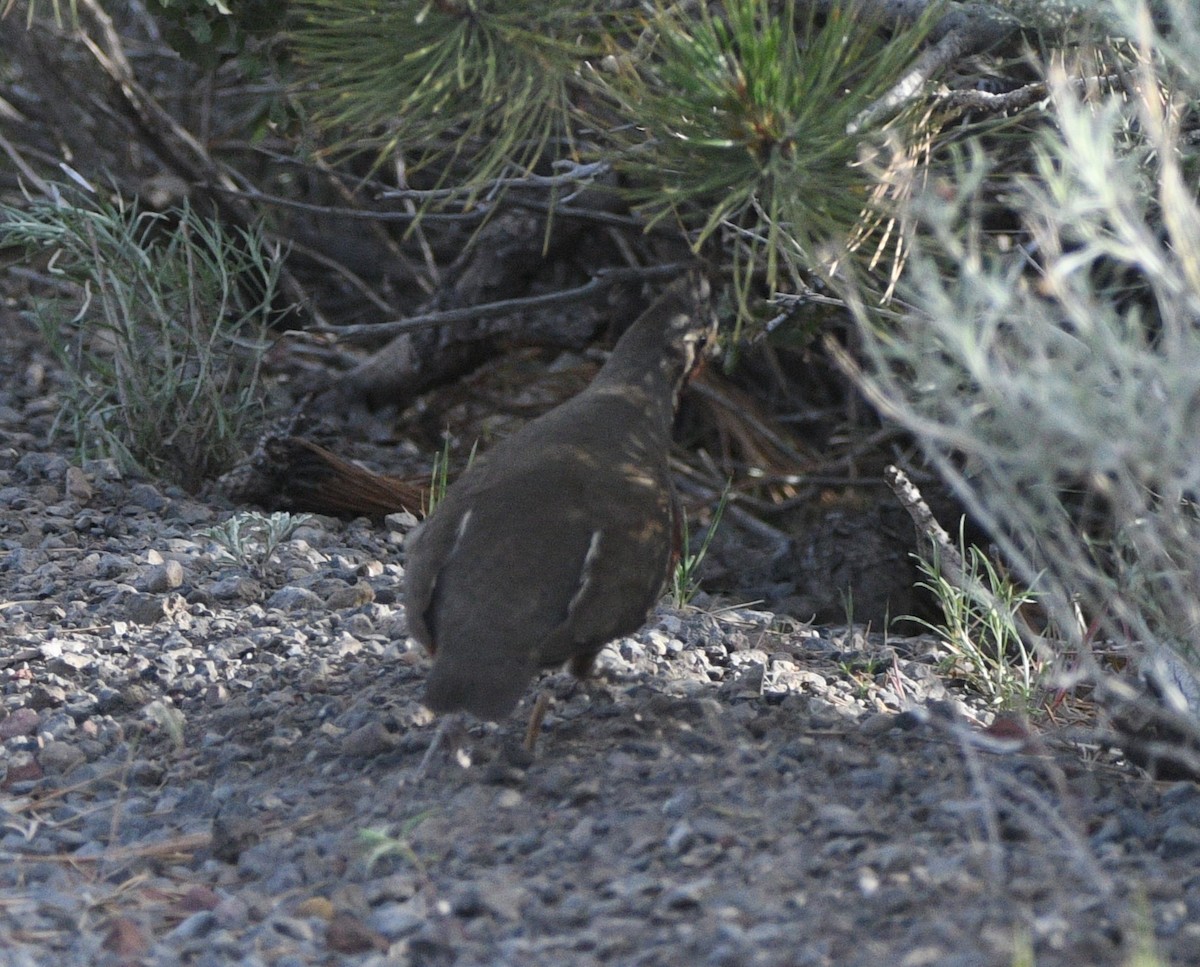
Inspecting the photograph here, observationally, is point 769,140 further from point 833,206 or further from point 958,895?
point 958,895

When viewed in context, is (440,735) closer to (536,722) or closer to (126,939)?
(536,722)

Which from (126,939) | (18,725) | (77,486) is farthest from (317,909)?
(77,486)

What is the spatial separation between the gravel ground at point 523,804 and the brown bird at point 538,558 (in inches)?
8.6

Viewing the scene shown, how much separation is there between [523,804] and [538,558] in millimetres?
585

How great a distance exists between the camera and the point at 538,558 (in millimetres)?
3379

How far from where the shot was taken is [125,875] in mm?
2863

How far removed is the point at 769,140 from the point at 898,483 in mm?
1444

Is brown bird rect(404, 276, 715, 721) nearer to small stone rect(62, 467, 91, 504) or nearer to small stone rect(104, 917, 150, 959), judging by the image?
small stone rect(104, 917, 150, 959)

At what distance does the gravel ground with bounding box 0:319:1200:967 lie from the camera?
8.01 feet

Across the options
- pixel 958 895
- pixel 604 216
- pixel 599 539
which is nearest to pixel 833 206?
pixel 599 539

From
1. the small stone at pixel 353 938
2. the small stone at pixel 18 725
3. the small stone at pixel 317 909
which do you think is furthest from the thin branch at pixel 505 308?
the small stone at pixel 353 938

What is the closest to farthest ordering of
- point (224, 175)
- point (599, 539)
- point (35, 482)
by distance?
point (599, 539) → point (35, 482) → point (224, 175)

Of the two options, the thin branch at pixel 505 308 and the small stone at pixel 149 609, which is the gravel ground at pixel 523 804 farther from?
the thin branch at pixel 505 308

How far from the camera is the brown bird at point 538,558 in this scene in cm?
318
